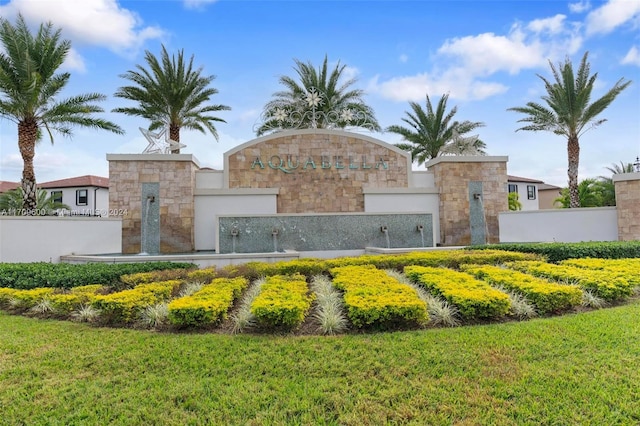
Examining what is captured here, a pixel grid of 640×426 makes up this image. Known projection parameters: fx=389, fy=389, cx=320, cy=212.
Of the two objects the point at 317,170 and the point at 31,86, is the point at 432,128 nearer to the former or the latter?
the point at 317,170

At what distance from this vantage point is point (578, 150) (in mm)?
21891

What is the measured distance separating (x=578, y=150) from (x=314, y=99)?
15.2 meters

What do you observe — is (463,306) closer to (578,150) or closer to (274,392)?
(274,392)

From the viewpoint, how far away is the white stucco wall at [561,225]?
53.0 feet

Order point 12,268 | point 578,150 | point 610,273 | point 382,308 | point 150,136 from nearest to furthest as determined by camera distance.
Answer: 1. point 382,308
2. point 610,273
3. point 12,268
4. point 150,136
5. point 578,150

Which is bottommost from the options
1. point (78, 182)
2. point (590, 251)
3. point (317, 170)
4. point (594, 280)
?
point (594, 280)

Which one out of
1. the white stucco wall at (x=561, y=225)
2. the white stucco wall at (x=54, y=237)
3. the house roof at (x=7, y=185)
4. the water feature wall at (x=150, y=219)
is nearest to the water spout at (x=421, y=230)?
the white stucco wall at (x=561, y=225)

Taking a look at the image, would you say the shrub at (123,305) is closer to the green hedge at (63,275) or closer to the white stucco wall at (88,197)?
the green hedge at (63,275)

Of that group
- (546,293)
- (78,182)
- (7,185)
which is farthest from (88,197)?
(546,293)

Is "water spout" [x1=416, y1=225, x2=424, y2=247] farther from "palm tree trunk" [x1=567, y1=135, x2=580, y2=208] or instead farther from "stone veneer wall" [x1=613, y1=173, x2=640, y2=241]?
"palm tree trunk" [x1=567, y1=135, x2=580, y2=208]

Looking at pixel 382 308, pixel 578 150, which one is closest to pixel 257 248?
pixel 382 308

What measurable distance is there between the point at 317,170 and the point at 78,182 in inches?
1312

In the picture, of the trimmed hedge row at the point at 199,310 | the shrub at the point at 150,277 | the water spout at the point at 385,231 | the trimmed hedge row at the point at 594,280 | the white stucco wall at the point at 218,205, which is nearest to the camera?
the trimmed hedge row at the point at 199,310

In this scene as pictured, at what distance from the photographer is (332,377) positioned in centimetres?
411
